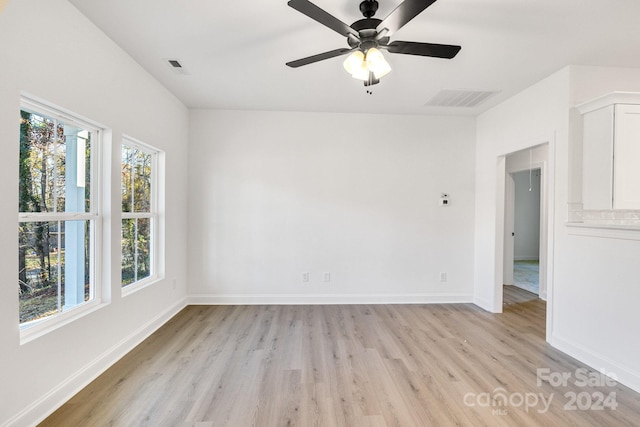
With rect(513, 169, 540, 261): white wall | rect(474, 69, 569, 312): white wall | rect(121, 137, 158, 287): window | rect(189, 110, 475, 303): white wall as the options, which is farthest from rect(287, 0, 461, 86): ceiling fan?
rect(513, 169, 540, 261): white wall

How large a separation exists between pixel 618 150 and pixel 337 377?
119 inches

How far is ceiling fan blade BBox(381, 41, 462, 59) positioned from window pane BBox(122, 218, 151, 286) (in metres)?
2.94

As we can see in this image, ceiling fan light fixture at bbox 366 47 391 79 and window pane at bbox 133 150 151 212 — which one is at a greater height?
ceiling fan light fixture at bbox 366 47 391 79

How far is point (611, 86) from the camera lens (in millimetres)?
2719

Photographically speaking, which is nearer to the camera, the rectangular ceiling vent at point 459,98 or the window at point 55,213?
the window at point 55,213

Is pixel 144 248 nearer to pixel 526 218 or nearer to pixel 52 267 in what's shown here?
pixel 52 267

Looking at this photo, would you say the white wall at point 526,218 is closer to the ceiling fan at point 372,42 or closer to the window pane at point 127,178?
the ceiling fan at point 372,42

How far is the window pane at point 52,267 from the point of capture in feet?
5.89

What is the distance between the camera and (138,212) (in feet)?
10.1

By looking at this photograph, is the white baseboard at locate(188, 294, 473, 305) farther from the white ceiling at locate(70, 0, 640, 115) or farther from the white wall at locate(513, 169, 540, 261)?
the white wall at locate(513, 169, 540, 261)

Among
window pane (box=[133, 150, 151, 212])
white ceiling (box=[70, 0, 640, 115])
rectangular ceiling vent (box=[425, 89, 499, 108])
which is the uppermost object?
white ceiling (box=[70, 0, 640, 115])

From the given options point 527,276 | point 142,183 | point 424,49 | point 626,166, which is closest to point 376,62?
point 424,49

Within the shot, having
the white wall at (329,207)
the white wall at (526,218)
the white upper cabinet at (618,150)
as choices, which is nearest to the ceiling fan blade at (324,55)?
the white wall at (329,207)

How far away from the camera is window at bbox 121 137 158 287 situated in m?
2.85
